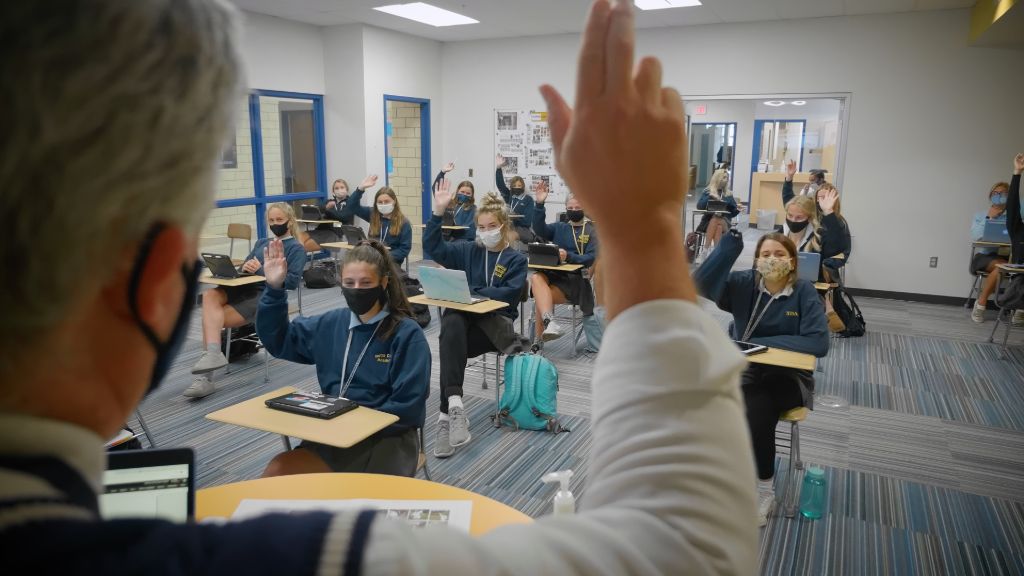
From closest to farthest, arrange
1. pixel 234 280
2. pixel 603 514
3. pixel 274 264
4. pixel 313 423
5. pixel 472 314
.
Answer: pixel 603 514, pixel 313 423, pixel 274 264, pixel 472 314, pixel 234 280

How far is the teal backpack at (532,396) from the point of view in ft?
13.6

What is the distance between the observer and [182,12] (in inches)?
14.0

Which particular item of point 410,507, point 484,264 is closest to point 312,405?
point 410,507

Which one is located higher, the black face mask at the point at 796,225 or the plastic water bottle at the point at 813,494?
the black face mask at the point at 796,225

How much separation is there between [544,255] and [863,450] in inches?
116

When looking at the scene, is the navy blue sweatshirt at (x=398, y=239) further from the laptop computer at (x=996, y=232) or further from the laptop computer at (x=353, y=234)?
the laptop computer at (x=996, y=232)

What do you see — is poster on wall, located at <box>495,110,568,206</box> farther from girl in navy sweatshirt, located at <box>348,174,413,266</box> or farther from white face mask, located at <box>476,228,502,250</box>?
white face mask, located at <box>476,228,502,250</box>

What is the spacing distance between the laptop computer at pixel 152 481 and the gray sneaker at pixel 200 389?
3.51 m

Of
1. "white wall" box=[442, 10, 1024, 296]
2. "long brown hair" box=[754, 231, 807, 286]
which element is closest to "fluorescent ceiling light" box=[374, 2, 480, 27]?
"white wall" box=[442, 10, 1024, 296]

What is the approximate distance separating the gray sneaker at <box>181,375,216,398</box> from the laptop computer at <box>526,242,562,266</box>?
9.01 feet

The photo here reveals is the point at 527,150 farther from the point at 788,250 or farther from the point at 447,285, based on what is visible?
the point at 788,250

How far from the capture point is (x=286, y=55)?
8.69 meters

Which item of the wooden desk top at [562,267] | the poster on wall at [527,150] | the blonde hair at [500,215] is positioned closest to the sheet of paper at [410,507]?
the blonde hair at [500,215]

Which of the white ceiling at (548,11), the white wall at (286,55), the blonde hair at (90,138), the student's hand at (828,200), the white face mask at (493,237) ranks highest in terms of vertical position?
the white ceiling at (548,11)
